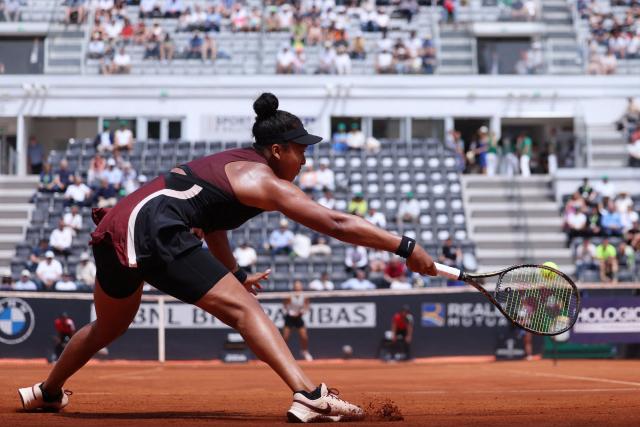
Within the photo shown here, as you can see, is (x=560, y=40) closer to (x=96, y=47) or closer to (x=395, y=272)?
(x=395, y=272)

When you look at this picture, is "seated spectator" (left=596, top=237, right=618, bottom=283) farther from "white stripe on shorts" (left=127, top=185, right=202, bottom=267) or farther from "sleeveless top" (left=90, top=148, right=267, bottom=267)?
"white stripe on shorts" (left=127, top=185, right=202, bottom=267)

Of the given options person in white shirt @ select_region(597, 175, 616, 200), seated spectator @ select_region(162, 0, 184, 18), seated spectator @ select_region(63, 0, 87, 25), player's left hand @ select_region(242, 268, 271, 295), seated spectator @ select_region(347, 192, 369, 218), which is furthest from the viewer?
seated spectator @ select_region(162, 0, 184, 18)

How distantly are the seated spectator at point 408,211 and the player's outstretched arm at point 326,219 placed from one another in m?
19.6

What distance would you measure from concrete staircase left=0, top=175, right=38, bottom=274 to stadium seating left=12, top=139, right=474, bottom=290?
74 centimetres

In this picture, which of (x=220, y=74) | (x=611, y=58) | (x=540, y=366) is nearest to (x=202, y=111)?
(x=220, y=74)

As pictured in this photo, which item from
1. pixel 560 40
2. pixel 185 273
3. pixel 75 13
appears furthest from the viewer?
pixel 560 40

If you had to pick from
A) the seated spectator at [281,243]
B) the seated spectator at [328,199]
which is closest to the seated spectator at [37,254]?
the seated spectator at [281,243]

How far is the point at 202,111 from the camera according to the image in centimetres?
3194

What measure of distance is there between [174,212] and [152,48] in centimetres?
2553

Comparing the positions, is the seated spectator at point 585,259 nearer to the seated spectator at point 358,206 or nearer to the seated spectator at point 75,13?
the seated spectator at point 358,206

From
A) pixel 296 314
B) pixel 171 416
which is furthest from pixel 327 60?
pixel 171 416

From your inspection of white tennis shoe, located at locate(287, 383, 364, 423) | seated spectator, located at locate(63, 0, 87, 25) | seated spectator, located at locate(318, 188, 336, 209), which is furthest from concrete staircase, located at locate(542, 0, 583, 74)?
white tennis shoe, located at locate(287, 383, 364, 423)

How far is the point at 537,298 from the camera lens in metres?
7.51

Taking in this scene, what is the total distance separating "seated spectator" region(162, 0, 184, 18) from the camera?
108ft
